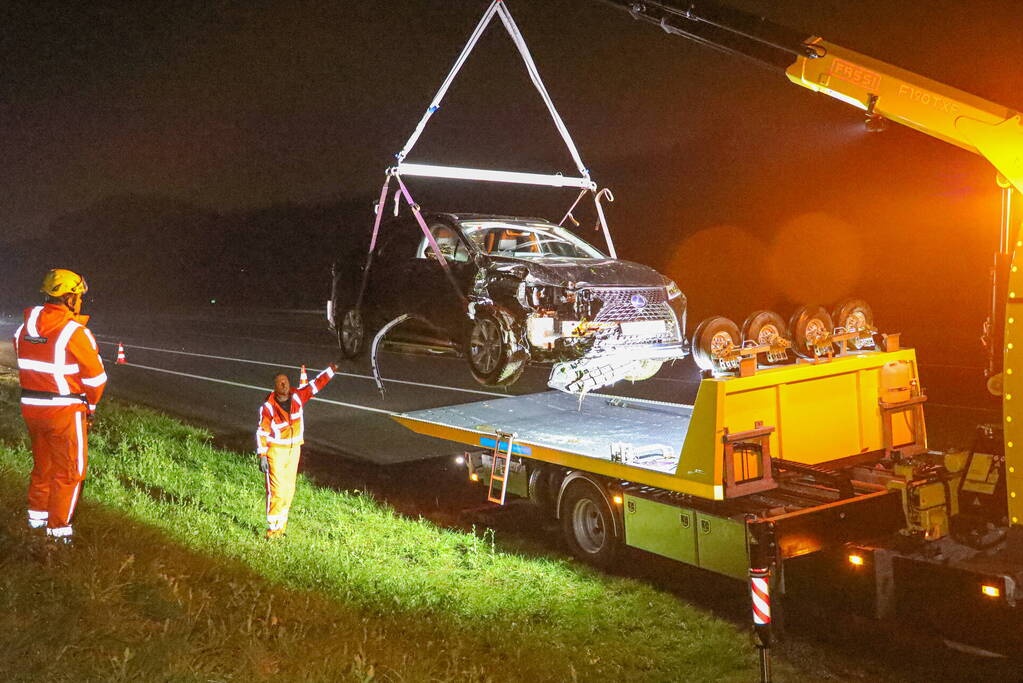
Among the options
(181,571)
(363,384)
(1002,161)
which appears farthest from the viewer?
(363,384)

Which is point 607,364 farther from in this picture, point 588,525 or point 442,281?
point 442,281

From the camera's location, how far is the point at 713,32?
6.23 m

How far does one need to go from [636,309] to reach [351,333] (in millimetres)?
3939

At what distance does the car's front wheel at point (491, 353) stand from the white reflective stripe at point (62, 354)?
134 inches

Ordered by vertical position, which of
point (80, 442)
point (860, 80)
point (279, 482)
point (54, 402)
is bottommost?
point (279, 482)

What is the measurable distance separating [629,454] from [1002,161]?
315 centimetres

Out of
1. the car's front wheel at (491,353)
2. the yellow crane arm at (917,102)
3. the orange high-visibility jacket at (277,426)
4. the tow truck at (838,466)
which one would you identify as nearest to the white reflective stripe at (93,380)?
the orange high-visibility jacket at (277,426)

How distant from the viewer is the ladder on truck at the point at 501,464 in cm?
801

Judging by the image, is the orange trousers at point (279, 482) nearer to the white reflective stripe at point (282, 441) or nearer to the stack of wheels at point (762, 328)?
the white reflective stripe at point (282, 441)

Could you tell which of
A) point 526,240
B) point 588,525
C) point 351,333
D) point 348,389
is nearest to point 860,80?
point 588,525

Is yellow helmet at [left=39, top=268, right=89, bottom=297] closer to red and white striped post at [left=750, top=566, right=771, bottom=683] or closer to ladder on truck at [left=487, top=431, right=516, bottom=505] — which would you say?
ladder on truck at [left=487, top=431, right=516, bottom=505]

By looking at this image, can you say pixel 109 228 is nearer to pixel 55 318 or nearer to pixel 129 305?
pixel 129 305

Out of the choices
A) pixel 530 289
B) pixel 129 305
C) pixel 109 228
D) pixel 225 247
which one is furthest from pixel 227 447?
pixel 109 228

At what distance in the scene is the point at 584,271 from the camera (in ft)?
26.6
